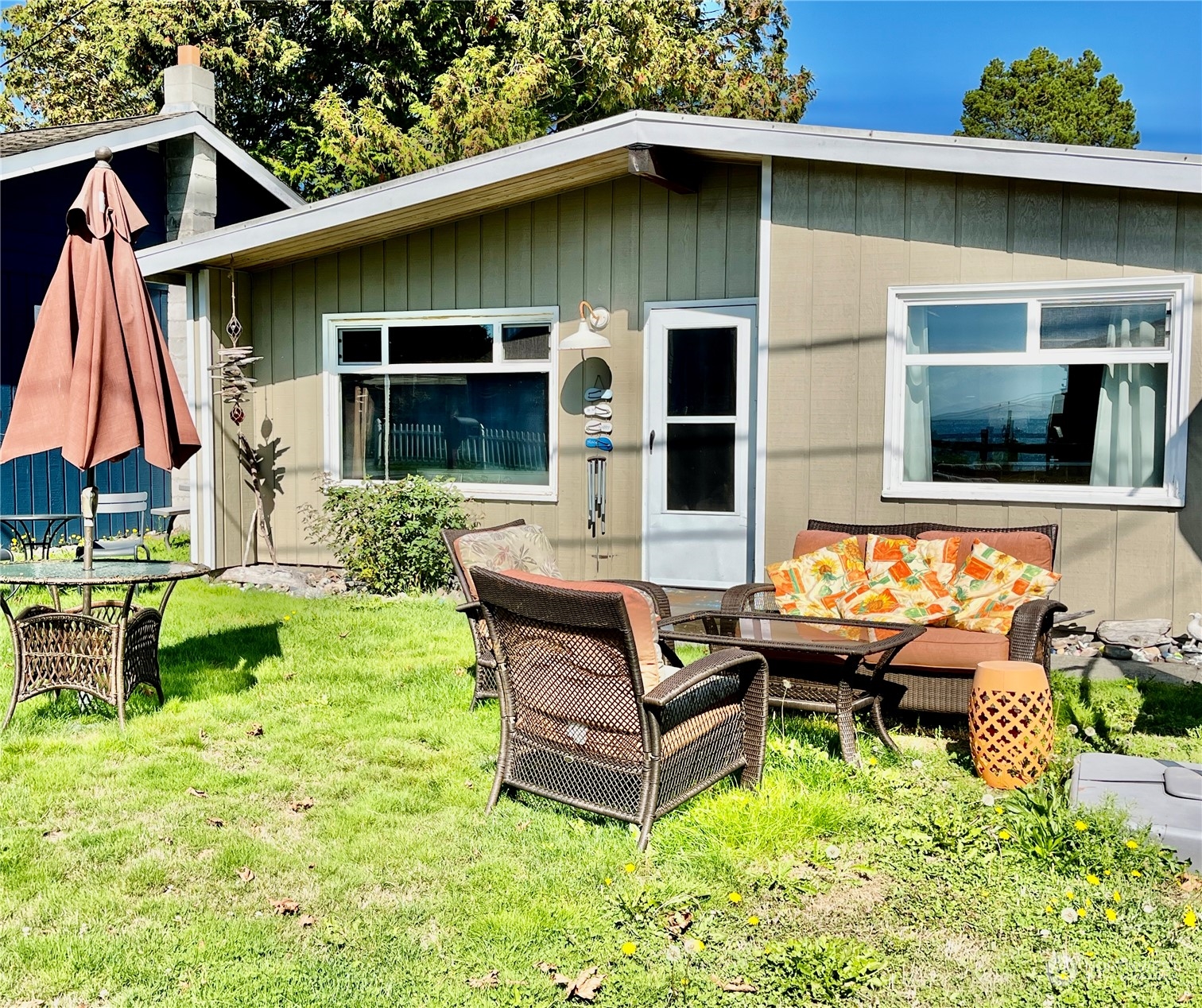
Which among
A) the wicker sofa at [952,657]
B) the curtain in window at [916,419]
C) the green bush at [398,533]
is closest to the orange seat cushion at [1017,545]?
the wicker sofa at [952,657]

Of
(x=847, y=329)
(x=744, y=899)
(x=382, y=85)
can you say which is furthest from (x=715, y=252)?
(x=382, y=85)

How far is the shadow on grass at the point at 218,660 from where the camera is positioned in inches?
219

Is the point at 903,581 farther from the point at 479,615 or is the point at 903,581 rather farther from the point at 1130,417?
the point at 479,615

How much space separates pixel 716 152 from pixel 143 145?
6913mm

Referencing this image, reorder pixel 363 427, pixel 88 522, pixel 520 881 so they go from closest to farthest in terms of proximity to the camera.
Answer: pixel 520 881 < pixel 88 522 < pixel 363 427

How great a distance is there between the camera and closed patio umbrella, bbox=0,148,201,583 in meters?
4.84

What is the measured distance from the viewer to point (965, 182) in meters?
6.60

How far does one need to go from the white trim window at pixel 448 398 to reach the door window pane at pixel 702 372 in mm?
997

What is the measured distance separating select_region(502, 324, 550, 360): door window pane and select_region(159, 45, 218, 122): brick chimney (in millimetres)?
5507

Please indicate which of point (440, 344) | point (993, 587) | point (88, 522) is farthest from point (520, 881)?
point (440, 344)

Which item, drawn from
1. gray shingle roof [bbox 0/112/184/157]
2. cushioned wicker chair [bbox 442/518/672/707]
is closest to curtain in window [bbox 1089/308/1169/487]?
cushioned wicker chair [bbox 442/518/672/707]

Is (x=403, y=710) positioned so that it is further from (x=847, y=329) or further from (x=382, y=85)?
(x=382, y=85)

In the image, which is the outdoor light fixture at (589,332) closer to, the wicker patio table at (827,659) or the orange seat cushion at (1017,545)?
the orange seat cushion at (1017,545)

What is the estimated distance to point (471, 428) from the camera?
8938 mm
